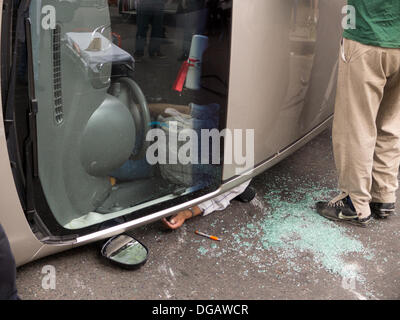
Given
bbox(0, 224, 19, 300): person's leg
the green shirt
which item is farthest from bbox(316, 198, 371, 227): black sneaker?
bbox(0, 224, 19, 300): person's leg

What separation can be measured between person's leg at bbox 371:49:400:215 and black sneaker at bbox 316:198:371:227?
16 cm

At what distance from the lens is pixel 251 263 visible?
1.94 meters

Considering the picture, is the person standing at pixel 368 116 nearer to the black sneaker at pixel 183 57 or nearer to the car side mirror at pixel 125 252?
the black sneaker at pixel 183 57

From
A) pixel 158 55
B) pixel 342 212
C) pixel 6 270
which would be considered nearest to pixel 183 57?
pixel 158 55

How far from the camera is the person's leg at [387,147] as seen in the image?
7.20 ft

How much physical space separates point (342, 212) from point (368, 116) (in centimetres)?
53

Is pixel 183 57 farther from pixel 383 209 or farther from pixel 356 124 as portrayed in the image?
pixel 383 209

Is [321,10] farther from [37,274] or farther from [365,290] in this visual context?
[37,274]

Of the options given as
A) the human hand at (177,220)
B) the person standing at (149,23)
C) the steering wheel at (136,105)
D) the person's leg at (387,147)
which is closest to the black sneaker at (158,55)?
the person standing at (149,23)

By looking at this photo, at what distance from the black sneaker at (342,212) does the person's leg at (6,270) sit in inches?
63.3

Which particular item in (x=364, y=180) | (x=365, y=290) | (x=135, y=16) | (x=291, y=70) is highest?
(x=135, y=16)

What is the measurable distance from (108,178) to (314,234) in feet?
3.54

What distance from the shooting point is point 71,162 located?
1619mm
